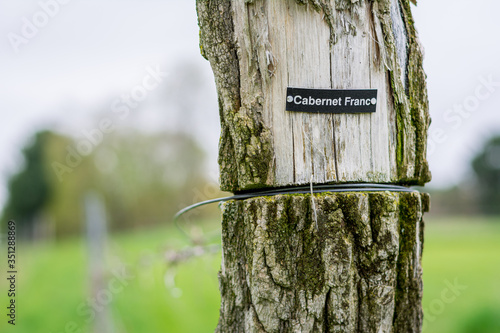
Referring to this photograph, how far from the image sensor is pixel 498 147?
3056 cm

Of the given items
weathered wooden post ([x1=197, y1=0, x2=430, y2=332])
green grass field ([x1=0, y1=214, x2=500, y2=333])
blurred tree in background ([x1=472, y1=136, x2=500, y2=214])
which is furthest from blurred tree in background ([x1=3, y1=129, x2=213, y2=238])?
blurred tree in background ([x1=472, y1=136, x2=500, y2=214])

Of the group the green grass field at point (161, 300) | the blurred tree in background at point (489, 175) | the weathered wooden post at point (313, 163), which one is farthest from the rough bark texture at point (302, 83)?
the blurred tree in background at point (489, 175)

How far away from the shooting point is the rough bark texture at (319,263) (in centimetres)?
154

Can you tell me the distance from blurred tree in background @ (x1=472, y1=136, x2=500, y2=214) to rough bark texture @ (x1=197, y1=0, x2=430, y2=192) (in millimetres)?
33513

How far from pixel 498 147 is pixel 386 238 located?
34096 mm

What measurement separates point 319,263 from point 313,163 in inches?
15.0

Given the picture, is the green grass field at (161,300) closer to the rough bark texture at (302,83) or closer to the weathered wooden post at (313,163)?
the weathered wooden post at (313,163)

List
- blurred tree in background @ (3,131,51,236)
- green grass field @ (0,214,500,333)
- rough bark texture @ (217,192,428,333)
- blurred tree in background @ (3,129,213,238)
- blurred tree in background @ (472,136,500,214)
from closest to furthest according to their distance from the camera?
rough bark texture @ (217,192,428,333) → green grass field @ (0,214,500,333) → blurred tree in background @ (3,129,213,238) → blurred tree in background @ (3,131,51,236) → blurred tree in background @ (472,136,500,214)

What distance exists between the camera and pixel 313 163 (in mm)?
1605

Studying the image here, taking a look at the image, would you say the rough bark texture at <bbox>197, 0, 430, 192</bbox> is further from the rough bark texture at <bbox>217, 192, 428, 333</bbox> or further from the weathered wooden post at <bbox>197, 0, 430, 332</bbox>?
the rough bark texture at <bbox>217, 192, 428, 333</bbox>

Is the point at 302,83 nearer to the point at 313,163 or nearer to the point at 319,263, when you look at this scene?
the point at 313,163

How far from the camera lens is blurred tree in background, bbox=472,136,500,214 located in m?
30.8

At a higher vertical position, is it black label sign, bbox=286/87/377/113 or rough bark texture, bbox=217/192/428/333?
black label sign, bbox=286/87/377/113

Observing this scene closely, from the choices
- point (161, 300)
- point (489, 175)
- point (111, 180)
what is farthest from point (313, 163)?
point (489, 175)
